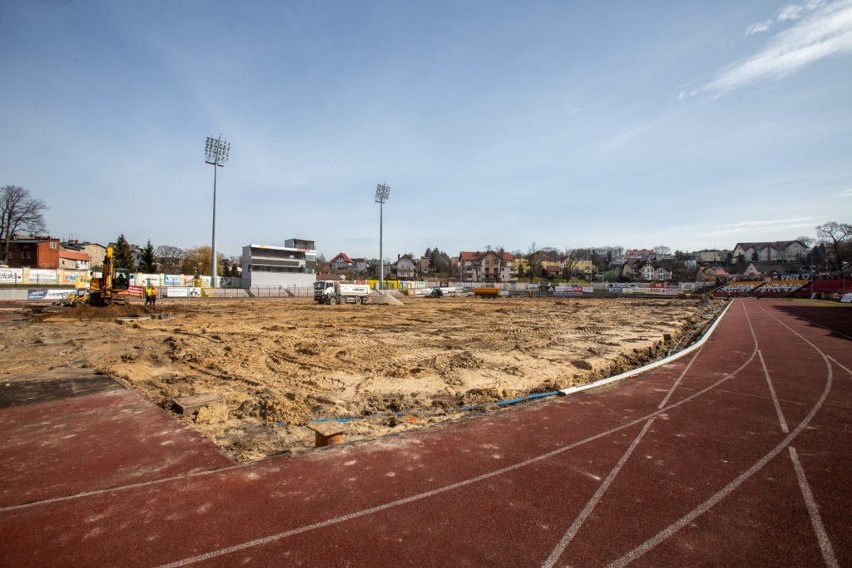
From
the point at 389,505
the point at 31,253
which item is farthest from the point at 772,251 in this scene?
the point at 31,253

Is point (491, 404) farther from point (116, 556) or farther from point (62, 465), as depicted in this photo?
point (62, 465)

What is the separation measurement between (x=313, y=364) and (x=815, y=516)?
1100 cm

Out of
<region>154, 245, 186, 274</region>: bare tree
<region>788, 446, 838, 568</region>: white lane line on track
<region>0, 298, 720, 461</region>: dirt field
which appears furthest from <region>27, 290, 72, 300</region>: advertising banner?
<region>154, 245, 186, 274</region>: bare tree

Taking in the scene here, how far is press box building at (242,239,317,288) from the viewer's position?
70125 millimetres

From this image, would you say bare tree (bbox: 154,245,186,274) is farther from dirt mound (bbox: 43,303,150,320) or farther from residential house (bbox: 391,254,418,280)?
dirt mound (bbox: 43,303,150,320)

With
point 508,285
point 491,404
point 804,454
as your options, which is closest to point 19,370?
point 491,404

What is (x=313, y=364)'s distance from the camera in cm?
1184

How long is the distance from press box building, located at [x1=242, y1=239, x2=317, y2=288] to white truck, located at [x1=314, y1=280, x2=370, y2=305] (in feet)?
99.2

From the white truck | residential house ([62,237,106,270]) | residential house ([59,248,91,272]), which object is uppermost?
residential house ([62,237,106,270])

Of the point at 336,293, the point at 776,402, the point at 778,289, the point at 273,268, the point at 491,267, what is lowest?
the point at 776,402

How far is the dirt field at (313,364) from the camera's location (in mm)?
7656

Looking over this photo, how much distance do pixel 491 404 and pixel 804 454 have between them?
515cm

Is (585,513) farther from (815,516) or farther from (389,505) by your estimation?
(815,516)

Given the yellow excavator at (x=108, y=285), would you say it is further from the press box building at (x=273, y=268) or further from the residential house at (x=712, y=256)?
the residential house at (x=712, y=256)
